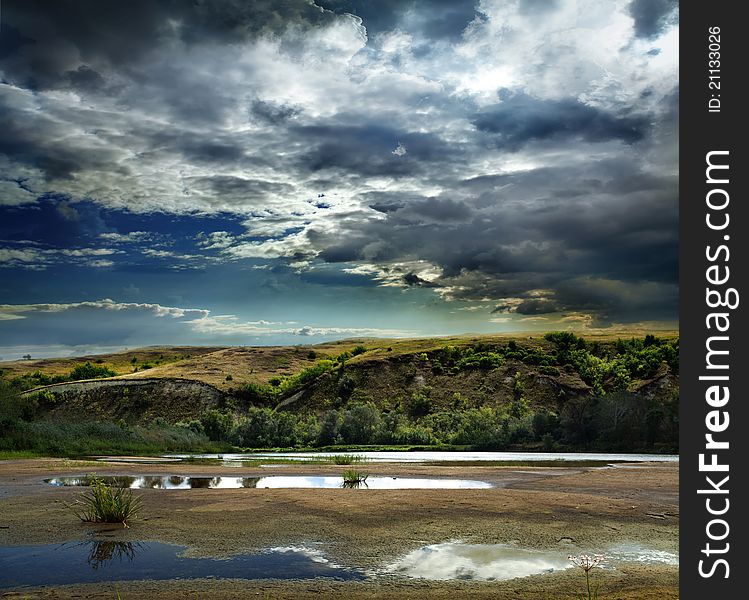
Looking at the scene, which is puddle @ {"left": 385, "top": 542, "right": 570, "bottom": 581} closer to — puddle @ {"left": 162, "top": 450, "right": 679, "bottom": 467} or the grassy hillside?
puddle @ {"left": 162, "top": 450, "right": 679, "bottom": 467}

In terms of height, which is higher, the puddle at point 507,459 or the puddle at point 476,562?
the puddle at point 476,562

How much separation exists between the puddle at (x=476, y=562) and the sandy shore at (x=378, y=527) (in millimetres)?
376

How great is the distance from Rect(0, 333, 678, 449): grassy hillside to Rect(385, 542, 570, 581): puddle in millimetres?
44965

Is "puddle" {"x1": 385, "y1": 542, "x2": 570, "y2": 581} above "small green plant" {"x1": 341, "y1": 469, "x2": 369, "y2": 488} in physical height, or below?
above

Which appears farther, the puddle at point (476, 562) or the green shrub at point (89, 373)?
the green shrub at point (89, 373)

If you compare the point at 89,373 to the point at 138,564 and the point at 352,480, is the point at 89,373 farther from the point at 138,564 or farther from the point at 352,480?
the point at 138,564

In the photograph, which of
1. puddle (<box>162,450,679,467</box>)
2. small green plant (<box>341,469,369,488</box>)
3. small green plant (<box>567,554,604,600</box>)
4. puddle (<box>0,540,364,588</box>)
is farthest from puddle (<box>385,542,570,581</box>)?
puddle (<box>162,450,679,467</box>)

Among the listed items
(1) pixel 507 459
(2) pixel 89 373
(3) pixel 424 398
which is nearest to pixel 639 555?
(1) pixel 507 459

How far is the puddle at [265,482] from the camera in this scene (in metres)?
24.8

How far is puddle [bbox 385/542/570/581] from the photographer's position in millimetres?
11252

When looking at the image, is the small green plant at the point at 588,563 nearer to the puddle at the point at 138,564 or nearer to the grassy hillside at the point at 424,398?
the puddle at the point at 138,564

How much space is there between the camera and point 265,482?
2698cm

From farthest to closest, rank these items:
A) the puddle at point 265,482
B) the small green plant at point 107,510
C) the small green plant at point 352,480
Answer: the small green plant at point 352,480 < the puddle at point 265,482 < the small green plant at point 107,510

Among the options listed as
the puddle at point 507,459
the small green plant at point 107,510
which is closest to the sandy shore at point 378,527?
the small green plant at point 107,510
